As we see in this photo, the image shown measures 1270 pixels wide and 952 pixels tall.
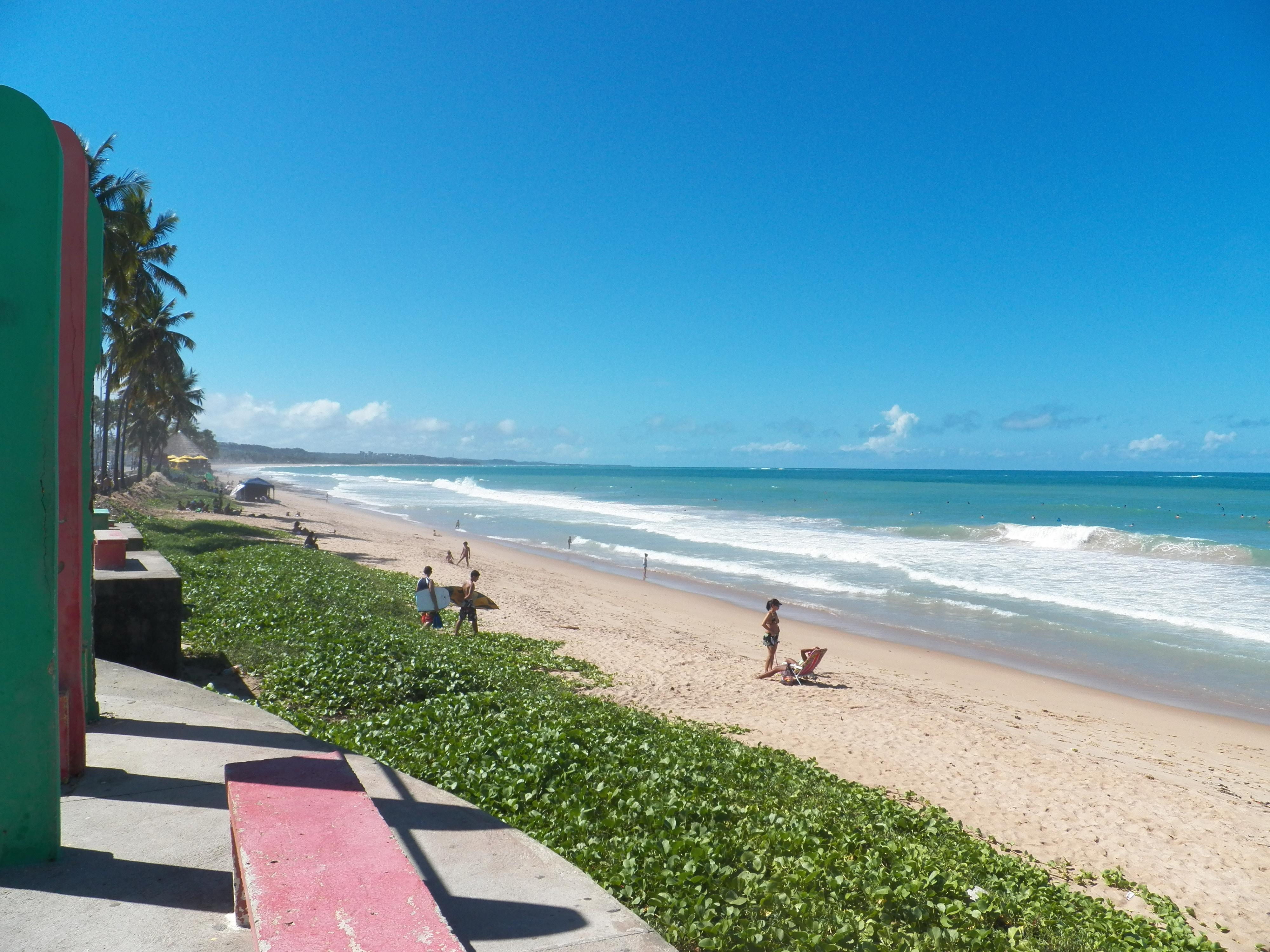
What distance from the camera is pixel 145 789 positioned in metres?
4.22

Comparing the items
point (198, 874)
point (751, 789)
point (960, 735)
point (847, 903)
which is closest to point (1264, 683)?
point (960, 735)

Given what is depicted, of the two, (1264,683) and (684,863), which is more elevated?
(684,863)

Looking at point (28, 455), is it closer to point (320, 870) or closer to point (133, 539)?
point (320, 870)

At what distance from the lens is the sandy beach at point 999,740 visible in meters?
7.12

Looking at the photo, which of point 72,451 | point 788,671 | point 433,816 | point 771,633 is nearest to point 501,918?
point 433,816

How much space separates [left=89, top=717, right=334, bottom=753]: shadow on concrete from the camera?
16.7 ft

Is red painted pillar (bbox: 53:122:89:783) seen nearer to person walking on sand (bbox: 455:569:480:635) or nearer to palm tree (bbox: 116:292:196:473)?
person walking on sand (bbox: 455:569:480:635)

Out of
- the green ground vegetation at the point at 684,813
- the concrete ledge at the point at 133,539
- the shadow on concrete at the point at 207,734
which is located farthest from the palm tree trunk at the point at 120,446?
the shadow on concrete at the point at 207,734

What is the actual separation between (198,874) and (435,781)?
7.53ft

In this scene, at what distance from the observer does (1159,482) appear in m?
141

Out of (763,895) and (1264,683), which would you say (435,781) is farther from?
(1264,683)

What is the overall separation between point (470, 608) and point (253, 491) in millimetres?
43847

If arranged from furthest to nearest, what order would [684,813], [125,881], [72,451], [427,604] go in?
1. [427,604]
2. [684,813]
3. [72,451]
4. [125,881]

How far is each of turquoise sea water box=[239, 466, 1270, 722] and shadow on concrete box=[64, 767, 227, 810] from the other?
1525 centimetres
